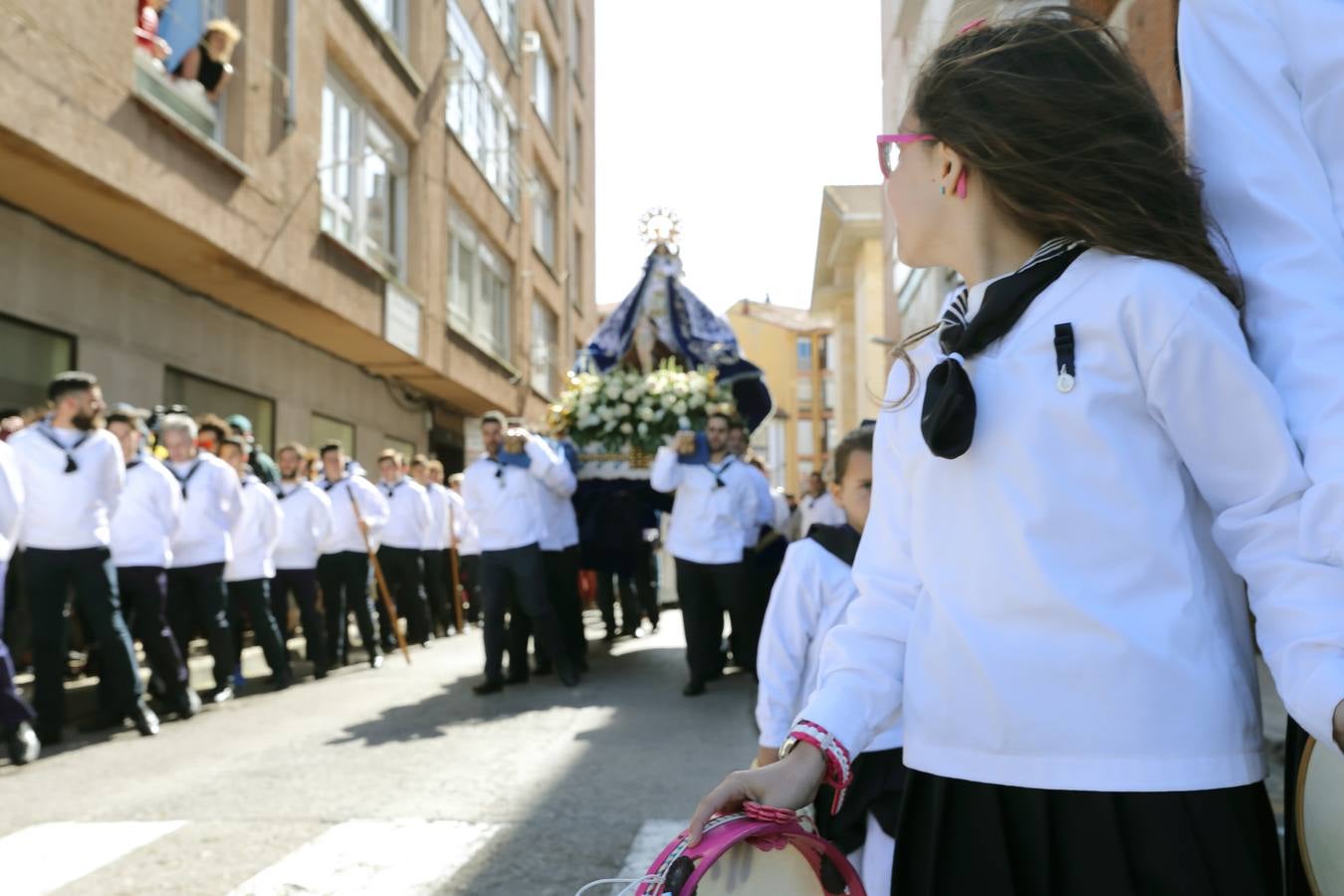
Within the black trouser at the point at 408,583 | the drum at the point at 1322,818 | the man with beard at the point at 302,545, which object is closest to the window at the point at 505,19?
the black trouser at the point at 408,583

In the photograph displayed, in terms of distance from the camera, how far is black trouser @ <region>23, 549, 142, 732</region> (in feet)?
24.3

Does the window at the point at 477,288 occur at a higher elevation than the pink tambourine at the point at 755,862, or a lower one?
higher

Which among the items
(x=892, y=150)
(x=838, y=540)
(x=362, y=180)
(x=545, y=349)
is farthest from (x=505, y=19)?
(x=892, y=150)

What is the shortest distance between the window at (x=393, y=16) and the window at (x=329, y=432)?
232 inches

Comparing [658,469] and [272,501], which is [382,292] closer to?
[272,501]

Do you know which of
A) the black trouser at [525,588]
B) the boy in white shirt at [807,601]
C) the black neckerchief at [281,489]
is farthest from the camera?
the black neckerchief at [281,489]

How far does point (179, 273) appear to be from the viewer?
13430 mm

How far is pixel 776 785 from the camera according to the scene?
160 cm

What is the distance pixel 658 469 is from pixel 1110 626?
863 cm

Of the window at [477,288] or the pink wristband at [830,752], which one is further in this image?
the window at [477,288]

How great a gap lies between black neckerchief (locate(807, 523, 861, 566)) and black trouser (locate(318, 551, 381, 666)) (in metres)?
8.39

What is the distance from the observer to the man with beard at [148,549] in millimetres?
8297

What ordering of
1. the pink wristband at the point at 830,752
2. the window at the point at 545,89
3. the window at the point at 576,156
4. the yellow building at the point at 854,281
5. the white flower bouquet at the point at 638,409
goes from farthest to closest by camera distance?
the window at the point at 576,156 → the window at the point at 545,89 → the yellow building at the point at 854,281 → the white flower bouquet at the point at 638,409 → the pink wristband at the point at 830,752

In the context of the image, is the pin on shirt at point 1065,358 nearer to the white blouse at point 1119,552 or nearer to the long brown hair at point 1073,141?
the white blouse at point 1119,552
